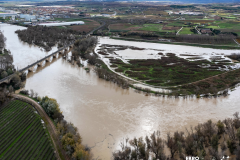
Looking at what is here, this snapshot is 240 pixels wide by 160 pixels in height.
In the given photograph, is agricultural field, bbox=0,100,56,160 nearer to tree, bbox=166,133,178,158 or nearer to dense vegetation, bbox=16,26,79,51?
tree, bbox=166,133,178,158

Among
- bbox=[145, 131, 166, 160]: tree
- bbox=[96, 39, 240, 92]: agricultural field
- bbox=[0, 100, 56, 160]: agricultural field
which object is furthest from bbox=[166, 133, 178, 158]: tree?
bbox=[96, 39, 240, 92]: agricultural field

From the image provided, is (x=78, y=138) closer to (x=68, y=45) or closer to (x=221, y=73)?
(x=221, y=73)

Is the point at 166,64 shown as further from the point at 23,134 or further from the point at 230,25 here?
the point at 230,25

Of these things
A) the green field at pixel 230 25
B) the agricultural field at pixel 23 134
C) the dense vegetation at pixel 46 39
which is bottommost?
the agricultural field at pixel 23 134

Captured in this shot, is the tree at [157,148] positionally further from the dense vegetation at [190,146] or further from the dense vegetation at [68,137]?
the dense vegetation at [68,137]

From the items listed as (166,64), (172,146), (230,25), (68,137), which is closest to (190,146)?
(172,146)

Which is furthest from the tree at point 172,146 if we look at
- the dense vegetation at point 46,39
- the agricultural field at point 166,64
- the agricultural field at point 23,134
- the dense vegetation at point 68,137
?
the dense vegetation at point 46,39

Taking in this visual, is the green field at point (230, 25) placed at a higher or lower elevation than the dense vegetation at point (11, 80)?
higher
